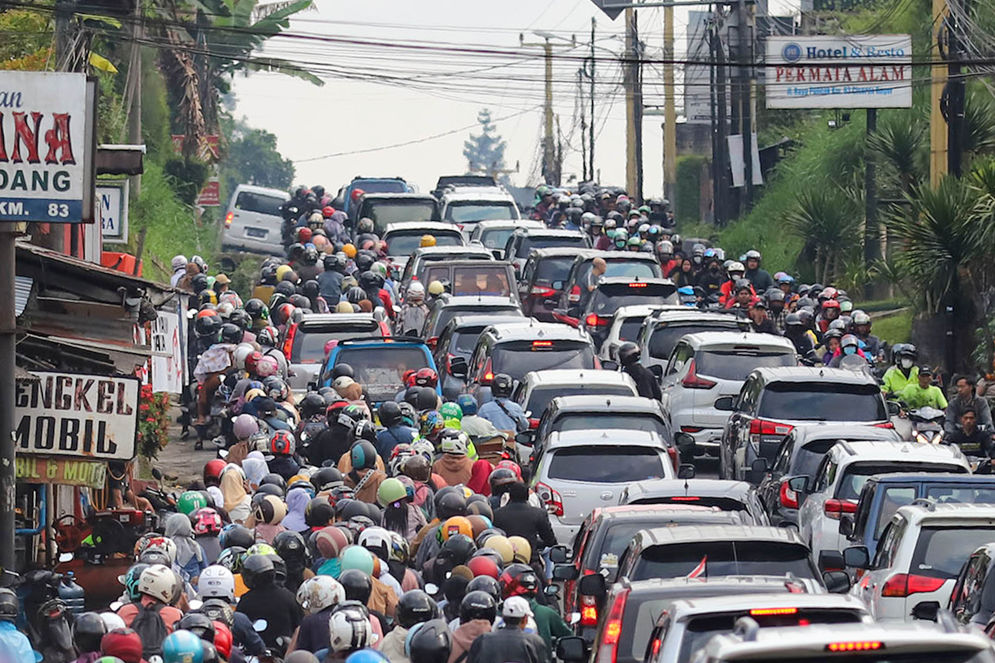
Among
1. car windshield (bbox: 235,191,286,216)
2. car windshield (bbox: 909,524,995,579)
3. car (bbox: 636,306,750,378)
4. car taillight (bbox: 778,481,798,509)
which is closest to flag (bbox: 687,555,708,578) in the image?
car windshield (bbox: 909,524,995,579)

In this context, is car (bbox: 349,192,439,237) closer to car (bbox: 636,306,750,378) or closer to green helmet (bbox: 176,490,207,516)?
car (bbox: 636,306,750,378)

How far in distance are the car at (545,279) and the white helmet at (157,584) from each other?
23563 millimetres

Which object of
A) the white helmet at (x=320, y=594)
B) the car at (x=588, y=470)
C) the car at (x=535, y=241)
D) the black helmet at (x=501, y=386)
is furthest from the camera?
the car at (x=535, y=241)

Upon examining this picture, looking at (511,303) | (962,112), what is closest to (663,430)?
(511,303)

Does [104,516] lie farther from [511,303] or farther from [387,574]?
[511,303]

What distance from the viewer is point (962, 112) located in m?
34.1

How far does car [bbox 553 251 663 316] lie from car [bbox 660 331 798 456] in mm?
8525

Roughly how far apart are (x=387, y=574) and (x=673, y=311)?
588 inches

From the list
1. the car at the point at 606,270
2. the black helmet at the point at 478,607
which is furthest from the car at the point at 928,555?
the car at the point at 606,270

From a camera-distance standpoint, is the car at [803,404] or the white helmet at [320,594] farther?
the car at [803,404]

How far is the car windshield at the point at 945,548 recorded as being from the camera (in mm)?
13898

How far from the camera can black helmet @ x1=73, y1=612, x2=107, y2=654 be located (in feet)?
35.8

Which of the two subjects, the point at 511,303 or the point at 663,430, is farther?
the point at 511,303

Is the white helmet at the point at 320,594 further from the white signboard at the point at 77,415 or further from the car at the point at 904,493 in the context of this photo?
the car at the point at 904,493
